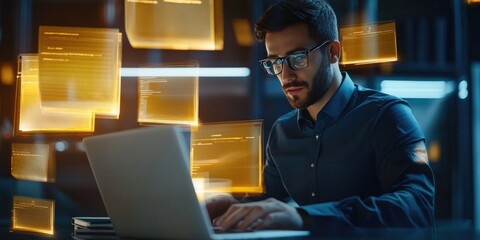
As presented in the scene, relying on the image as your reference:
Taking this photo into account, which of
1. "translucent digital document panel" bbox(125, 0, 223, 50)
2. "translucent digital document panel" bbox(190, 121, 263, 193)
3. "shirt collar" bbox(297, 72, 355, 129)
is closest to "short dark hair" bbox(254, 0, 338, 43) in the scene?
"shirt collar" bbox(297, 72, 355, 129)

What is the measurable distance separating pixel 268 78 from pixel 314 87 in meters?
0.93

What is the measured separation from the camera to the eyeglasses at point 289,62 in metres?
1.82

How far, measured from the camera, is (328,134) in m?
1.85

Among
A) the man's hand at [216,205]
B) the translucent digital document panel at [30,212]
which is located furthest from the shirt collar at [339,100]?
the translucent digital document panel at [30,212]

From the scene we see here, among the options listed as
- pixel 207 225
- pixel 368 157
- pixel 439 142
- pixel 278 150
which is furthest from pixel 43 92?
pixel 439 142

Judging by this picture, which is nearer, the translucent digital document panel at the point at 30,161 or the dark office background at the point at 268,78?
the translucent digital document panel at the point at 30,161

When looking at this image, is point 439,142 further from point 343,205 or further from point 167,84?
point 343,205

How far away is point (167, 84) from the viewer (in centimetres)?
249

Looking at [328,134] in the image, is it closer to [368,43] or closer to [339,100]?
[339,100]

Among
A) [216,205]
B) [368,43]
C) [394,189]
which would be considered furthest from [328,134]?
[368,43]

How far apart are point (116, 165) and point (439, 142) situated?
2190 millimetres

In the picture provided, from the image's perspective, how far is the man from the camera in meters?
1.60

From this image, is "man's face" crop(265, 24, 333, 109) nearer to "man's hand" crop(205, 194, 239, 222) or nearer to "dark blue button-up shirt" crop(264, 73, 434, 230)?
"dark blue button-up shirt" crop(264, 73, 434, 230)

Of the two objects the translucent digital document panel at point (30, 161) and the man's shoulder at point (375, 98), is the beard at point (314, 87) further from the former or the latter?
the translucent digital document panel at point (30, 161)
